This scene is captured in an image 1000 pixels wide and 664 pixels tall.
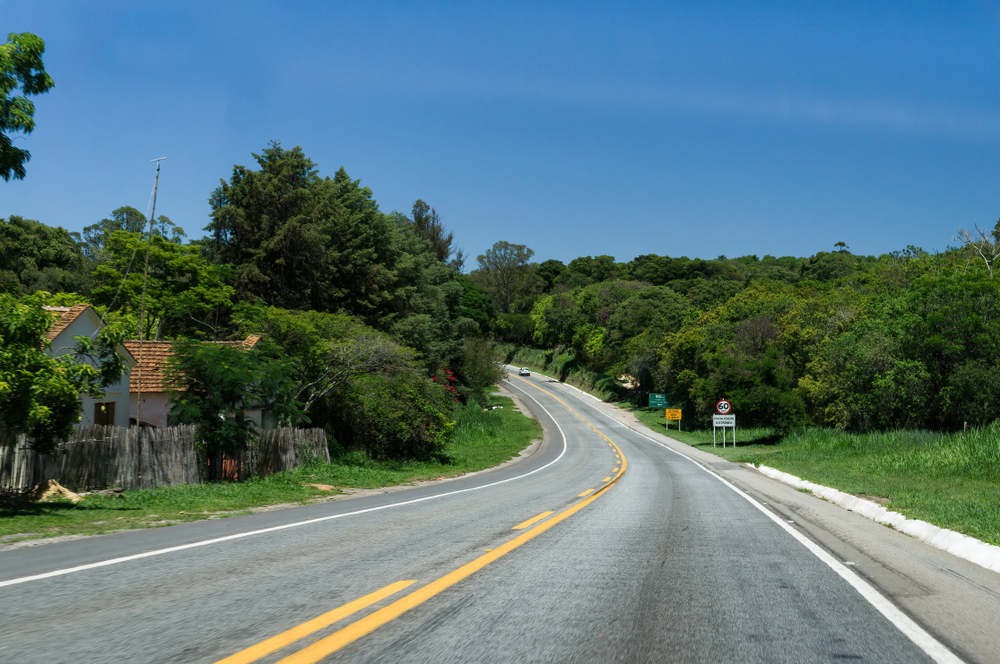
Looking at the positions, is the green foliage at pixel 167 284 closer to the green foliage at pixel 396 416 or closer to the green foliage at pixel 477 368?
the green foliage at pixel 396 416

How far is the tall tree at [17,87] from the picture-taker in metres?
11.7

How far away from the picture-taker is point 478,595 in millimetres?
5180

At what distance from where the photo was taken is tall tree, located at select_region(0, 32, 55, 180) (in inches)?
459

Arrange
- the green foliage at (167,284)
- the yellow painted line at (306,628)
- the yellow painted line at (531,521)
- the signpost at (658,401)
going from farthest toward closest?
the signpost at (658,401) < the green foliage at (167,284) < the yellow painted line at (531,521) < the yellow painted line at (306,628)

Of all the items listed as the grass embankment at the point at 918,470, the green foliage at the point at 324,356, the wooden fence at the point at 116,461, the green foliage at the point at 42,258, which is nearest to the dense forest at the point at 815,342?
the grass embankment at the point at 918,470

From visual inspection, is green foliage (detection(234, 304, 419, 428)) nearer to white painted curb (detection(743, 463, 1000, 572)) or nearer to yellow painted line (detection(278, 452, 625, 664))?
white painted curb (detection(743, 463, 1000, 572))

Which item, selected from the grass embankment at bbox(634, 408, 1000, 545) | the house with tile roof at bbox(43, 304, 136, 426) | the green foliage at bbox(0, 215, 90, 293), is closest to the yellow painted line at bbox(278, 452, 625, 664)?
the grass embankment at bbox(634, 408, 1000, 545)

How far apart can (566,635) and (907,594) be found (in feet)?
10.8

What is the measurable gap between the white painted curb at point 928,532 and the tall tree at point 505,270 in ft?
400

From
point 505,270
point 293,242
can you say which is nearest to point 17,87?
point 293,242

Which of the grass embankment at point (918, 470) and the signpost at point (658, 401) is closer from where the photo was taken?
the grass embankment at point (918, 470)

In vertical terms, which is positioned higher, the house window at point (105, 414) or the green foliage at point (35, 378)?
the green foliage at point (35, 378)

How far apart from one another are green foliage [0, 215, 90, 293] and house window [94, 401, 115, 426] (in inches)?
1223

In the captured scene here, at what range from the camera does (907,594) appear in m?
5.67
